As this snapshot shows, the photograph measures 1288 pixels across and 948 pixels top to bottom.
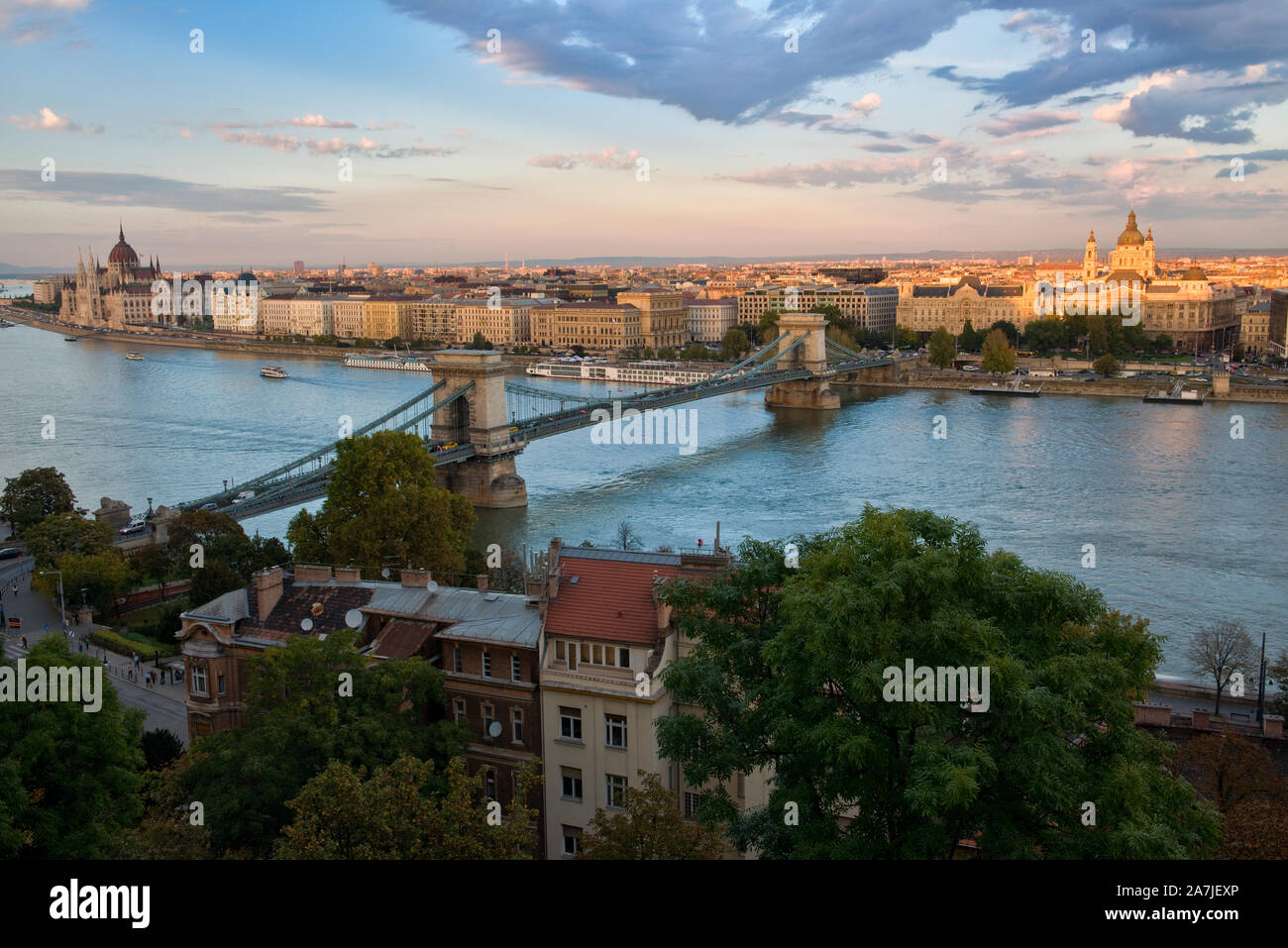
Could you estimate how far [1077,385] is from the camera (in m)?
49.7

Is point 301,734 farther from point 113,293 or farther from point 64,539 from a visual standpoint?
point 113,293

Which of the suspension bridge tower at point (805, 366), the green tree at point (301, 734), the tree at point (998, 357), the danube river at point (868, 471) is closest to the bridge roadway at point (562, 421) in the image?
the suspension bridge tower at point (805, 366)

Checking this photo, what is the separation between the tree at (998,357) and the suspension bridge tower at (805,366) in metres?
8.78

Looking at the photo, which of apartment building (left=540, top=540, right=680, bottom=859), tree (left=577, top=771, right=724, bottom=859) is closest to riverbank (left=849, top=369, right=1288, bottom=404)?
apartment building (left=540, top=540, right=680, bottom=859)

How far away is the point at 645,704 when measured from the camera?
7.77m

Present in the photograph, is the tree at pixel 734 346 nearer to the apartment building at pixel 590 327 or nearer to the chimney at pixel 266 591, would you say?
the apartment building at pixel 590 327

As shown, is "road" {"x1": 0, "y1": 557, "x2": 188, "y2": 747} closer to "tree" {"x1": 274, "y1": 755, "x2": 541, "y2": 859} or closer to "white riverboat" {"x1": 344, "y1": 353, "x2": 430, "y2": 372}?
"tree" {"x1": 274, "y1": 755, "x2": 541, "y2": 859}

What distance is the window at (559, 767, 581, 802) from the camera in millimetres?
8109

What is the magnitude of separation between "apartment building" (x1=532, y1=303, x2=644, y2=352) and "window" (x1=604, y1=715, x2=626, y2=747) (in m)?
61.5

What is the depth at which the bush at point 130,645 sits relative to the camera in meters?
13.8

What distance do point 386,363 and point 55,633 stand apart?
5357cm


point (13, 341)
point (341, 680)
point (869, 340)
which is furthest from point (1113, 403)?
point (13, 341)
